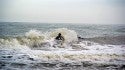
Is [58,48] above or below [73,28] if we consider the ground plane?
below

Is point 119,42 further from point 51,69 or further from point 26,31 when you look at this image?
point 26,31

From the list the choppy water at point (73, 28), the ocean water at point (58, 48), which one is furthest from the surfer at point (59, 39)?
the choppy water at point (73, 28)

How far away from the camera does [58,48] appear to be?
10.9 feet

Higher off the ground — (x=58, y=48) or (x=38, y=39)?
(x=38, y=39)

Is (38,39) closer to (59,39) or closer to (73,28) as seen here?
(59,39)

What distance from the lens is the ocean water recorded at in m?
3.24

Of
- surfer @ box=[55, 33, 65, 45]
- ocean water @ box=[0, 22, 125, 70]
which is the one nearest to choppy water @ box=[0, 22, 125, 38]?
ocean water @ box=[0, 22, 125, 70]

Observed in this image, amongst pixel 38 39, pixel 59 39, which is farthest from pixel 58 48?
pixel 38 39

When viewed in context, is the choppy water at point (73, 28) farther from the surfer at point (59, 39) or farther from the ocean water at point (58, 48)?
the surfer at point (59, 39)

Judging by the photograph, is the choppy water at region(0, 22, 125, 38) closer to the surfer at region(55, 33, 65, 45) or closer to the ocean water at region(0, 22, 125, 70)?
the ocean water at region(0, 22, 125, 70)

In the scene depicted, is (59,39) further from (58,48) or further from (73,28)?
(73,28)

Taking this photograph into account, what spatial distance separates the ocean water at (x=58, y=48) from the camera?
10.6 feet

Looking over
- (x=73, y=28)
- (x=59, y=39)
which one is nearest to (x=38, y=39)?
(x=59, y=39)


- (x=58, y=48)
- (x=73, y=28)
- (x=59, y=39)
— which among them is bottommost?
(x=58, y=48)
